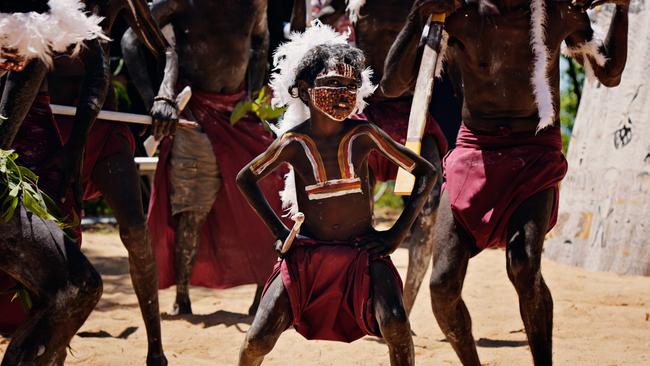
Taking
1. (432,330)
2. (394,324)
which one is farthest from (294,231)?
(432,330)

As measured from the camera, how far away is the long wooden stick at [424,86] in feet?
12.9

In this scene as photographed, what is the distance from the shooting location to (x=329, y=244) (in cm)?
369

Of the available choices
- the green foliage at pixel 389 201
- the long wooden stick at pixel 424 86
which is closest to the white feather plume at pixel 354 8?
the long wooden stick at pixel 424 86

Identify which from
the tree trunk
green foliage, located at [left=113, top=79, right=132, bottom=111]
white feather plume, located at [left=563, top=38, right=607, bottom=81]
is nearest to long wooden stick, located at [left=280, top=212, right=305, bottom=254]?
white feather plume, located at [left=563, top=38, right=607, bottom=81]

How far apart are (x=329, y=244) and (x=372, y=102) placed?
2215 millimetres

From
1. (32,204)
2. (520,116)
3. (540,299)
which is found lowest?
(540,299)

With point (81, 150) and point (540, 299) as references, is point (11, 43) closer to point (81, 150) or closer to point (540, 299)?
point (81, 150)

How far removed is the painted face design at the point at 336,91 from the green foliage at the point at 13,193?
1126mm

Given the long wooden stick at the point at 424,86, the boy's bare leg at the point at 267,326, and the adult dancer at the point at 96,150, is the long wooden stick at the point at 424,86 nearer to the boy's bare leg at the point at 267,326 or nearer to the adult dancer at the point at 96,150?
the boy's bare leg at the point at 267,326

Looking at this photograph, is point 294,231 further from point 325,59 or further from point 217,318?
point 217,318

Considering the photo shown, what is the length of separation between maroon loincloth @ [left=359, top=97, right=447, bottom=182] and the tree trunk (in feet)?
7.54

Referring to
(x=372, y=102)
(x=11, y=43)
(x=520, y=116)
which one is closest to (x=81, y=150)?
(x=11, y=43)

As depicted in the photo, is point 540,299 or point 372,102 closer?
point 540,299

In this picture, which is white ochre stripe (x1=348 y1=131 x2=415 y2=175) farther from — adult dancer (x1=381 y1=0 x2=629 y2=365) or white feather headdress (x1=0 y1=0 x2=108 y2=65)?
white feather headdress (x1=0 y1=0 x2=108 y2=65)
